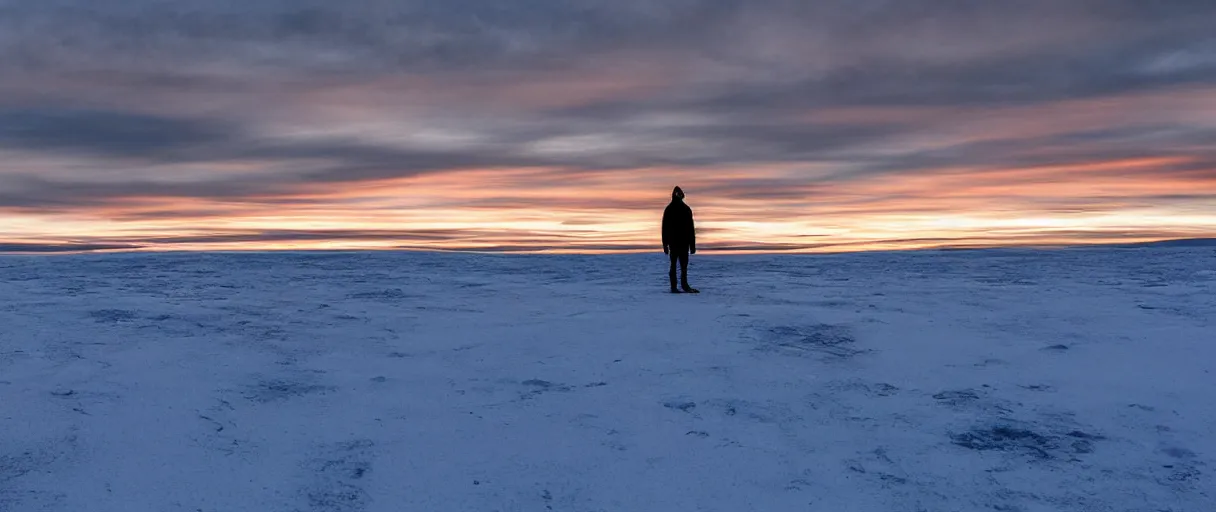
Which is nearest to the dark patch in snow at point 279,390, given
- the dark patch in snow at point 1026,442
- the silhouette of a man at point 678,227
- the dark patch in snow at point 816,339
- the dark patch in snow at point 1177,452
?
the dark patch in snow at point 816,339

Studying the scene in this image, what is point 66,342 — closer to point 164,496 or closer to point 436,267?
point 164,496

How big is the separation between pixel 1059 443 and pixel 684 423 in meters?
2.08

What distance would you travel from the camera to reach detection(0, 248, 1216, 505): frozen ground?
375cm

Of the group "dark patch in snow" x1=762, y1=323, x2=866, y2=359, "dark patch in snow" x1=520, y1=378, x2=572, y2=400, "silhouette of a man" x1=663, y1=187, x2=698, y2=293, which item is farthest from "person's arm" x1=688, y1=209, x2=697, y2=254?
"dark patch in snow" x1=520, y1=378, x2=572, y2=400

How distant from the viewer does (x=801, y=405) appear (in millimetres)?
4992

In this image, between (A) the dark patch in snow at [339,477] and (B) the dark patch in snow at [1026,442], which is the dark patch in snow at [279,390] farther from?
(B) the dark patch in snow at [1026,442]

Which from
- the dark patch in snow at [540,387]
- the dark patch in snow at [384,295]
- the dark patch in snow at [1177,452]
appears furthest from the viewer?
the dark patch in snow at [384,295]

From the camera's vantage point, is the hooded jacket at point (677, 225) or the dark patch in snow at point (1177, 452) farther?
the hooded jacket at point (677, 225)

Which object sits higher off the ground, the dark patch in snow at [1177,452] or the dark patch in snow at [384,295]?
the dark patch in snow at [384,295]

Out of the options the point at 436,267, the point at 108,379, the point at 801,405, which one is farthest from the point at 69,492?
the point at 436,267

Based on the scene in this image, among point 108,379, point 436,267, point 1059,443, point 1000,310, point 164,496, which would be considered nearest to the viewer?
point 164,496

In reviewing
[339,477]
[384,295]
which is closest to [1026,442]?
[339,477]

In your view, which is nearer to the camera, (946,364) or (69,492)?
(69,492)

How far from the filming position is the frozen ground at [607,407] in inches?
147
